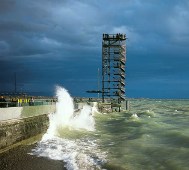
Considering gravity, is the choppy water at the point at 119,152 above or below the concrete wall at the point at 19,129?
below

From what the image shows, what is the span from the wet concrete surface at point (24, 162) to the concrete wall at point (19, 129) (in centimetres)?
62

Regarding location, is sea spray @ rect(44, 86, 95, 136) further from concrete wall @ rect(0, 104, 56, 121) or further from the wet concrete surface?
the wet concrete surface

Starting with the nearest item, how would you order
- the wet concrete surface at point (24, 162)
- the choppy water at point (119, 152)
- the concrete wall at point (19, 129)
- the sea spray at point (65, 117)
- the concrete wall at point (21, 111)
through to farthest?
Answer: 1. the wet concrete surface at point (24, 162)
2. the choppy water at point (119, 152)
3. the concrete wall at point (19, 129)
4. the concrete wall at point (21, 111)
5. the sea spray at point (65, 117)

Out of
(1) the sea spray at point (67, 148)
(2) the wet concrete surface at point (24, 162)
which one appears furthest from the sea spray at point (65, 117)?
(2) the wet concrete surface at point (24, 162)

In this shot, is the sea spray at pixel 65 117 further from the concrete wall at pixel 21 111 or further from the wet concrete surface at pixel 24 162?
the wet concrete surface at pixel 24 162

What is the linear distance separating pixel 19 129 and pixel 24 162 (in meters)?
4.14

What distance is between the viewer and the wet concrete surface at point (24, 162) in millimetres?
16167

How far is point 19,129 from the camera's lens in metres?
21.0

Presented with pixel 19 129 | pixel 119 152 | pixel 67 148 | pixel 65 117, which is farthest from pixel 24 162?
pixel 65 117

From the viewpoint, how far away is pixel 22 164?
16.7 meters

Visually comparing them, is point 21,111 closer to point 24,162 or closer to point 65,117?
point 24,162

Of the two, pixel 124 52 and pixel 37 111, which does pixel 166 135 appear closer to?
pixel 37 111

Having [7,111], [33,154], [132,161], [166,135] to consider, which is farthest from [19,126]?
[166,135]

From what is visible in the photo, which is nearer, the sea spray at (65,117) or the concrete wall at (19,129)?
the concrete wall at (19,129)
